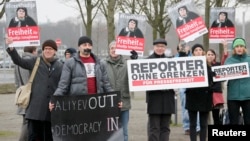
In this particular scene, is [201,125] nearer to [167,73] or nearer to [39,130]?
[167,73]

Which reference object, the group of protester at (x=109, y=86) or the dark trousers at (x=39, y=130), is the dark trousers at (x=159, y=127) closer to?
the group of protester at (x=109, y=86)

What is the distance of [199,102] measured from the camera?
377 inches

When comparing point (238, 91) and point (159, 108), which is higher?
point (238, 91)

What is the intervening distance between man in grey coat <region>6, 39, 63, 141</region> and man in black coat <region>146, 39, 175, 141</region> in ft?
5.58

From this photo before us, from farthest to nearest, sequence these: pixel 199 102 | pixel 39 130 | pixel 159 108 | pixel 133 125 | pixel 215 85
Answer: pixel 133 125
pixel 215 85
pixel 199 102
pixel 159 108
pixel 39 130

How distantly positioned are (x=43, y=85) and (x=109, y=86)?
102 centimetres

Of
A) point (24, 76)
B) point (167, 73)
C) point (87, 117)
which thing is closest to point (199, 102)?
point (167, 73)

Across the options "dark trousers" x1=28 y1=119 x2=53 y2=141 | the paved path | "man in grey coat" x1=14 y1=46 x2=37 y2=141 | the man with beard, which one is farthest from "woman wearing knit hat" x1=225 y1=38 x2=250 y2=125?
"man in grey coat" x1=14 y1=46 x2=37 y2=141

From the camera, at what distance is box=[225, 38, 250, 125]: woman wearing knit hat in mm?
9164

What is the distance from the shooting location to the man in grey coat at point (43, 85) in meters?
8.22

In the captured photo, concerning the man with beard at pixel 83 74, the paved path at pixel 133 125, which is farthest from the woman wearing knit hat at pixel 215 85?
the man with beard at pixel 83 74

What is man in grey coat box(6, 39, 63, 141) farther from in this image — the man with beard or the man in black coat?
the man in black coat

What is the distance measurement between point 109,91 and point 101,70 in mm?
351

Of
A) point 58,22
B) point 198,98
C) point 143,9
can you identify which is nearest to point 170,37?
point 58,22
